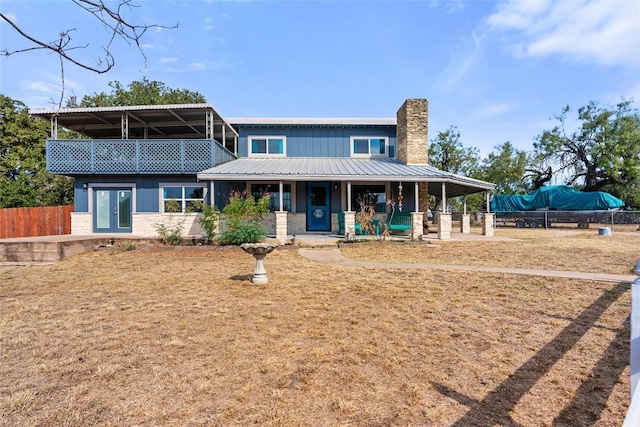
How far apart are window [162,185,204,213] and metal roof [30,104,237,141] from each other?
351cm

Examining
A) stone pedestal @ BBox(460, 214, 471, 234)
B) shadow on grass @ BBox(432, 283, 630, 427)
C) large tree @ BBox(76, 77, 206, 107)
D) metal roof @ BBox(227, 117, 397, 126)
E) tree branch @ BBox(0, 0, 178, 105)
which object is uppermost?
large tree @ BBox(76, 77, 206, 107)

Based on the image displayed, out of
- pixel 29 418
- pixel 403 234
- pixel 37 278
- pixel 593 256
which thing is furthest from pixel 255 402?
pixel 403 234

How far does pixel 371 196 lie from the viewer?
53.8 ft

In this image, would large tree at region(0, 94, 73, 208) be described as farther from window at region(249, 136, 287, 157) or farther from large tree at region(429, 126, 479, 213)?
large tree at region(429, 126, 479, 213)

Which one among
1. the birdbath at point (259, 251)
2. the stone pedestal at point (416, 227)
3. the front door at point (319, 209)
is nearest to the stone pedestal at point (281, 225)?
the front door at point (319, 209)

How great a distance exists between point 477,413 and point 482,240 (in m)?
13.0

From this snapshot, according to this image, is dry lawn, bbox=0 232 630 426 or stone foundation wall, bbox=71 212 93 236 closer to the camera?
dry lawn, bbox=0 232 630 426

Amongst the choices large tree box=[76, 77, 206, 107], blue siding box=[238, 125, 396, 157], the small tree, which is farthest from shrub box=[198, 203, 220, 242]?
large tree box=[76, 77, 206, 107]

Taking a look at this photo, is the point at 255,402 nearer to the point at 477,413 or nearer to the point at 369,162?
the point at 477,413

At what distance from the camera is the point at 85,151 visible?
577 inches

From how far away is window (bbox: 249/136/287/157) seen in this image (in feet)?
57.6

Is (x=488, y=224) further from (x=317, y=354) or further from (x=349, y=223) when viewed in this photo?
(x=317, y=354)

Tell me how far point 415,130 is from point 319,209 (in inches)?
255

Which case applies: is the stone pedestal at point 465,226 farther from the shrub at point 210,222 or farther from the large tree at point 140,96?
the large tree at point 140,96
